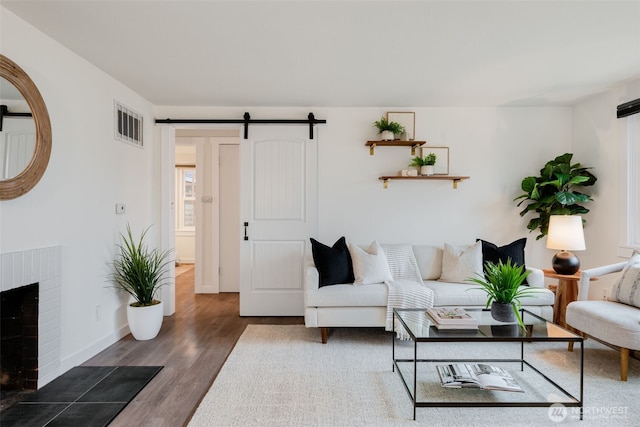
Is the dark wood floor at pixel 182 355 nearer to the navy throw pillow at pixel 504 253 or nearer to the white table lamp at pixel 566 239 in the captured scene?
the navy throw pillow at pixel 504 253

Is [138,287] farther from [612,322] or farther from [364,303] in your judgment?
[612,322]

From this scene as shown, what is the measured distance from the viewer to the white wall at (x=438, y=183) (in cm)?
412

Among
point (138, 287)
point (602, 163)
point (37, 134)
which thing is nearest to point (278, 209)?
point (138, 287)

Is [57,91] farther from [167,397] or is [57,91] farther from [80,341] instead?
[167,397]

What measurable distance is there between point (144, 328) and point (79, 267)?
0.85 metres

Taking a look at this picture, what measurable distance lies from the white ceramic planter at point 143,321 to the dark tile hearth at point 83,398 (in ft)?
1.83

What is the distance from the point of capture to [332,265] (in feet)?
11.3

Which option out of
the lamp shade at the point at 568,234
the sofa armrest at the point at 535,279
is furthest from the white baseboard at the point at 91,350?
the lamp shade at the point at 568,234

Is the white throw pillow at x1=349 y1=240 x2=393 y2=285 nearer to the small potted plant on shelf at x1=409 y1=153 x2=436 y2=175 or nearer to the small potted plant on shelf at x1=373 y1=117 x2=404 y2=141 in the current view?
the small potted plant on shelf at x1=409 y1=153 x2=436 y2=175

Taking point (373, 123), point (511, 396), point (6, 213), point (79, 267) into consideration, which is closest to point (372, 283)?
point (511, 396)

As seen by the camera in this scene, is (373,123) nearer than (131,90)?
No

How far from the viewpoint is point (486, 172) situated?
4129 mm

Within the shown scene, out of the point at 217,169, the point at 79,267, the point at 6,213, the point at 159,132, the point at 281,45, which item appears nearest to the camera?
the point at 6,213

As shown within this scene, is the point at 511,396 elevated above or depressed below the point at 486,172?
below
